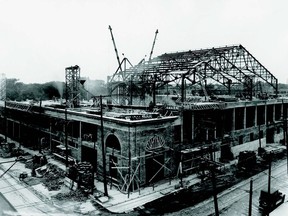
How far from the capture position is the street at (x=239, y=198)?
866 inches

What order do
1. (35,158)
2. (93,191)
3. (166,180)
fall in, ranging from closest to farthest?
(93,191) < (166,180) < (35,158)

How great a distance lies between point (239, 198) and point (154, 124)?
10.4 meters

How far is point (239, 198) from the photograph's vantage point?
24.8 metres

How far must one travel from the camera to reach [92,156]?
32.1 metres

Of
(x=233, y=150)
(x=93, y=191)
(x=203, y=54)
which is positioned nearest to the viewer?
(x=93, y=191)

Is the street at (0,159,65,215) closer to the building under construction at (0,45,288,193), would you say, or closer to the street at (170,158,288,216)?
the building under construction at (0,45,288,193)

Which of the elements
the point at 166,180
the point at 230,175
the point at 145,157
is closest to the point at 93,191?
the point at 145,157

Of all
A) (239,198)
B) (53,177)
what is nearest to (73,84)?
(53,177)

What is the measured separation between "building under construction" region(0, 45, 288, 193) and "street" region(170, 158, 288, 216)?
535 cm

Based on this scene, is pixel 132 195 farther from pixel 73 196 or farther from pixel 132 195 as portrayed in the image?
pixel 73 196


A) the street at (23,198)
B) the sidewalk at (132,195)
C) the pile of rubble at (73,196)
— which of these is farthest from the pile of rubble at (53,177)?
the pile of rubble at (73,196)

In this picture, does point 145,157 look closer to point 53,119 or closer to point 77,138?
point 77,138

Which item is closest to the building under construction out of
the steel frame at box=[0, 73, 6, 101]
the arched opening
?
the arched opening

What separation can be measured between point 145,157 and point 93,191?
5.85 m
